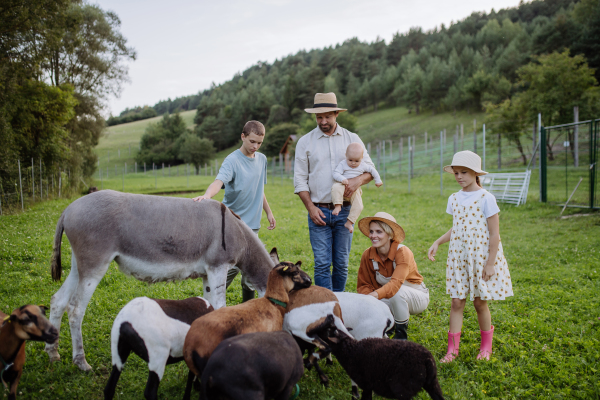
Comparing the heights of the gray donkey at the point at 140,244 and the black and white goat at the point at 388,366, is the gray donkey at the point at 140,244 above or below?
above

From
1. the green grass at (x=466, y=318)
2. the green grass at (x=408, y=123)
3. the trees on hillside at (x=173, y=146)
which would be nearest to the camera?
the green grass at (x=466, y=318)

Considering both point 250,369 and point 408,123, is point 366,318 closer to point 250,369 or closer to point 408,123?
point 250,369

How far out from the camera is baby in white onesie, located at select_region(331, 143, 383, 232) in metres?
4.74

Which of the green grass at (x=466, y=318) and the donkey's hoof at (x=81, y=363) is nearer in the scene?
the green grass at (x=466, y=318)

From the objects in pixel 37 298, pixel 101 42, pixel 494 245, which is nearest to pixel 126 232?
pixel 37 298

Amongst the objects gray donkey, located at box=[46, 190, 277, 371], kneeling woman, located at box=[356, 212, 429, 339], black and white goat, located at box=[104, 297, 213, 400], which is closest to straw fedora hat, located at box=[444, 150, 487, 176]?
kneeling woman, located at box=[356, 212, 429, 339]

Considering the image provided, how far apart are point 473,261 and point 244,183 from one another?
283cm

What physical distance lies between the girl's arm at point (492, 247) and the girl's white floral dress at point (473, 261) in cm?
6

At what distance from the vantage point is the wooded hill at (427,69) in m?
55.3

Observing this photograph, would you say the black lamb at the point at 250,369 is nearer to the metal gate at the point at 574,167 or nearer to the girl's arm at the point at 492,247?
the girl's arm at the point at 492,247

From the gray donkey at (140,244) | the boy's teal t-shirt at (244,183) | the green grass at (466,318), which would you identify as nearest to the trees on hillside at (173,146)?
the green grass at (466,318)

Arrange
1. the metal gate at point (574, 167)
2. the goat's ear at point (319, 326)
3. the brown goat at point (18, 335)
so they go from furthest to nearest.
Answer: the metal gate at point (574, 167) → the goat's ear at point (319, 326) → the brown goat at point (18, 335)

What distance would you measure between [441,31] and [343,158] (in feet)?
375

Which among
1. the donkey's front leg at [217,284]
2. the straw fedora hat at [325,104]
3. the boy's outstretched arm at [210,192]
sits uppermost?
the straw fedora hat at [325,104]
